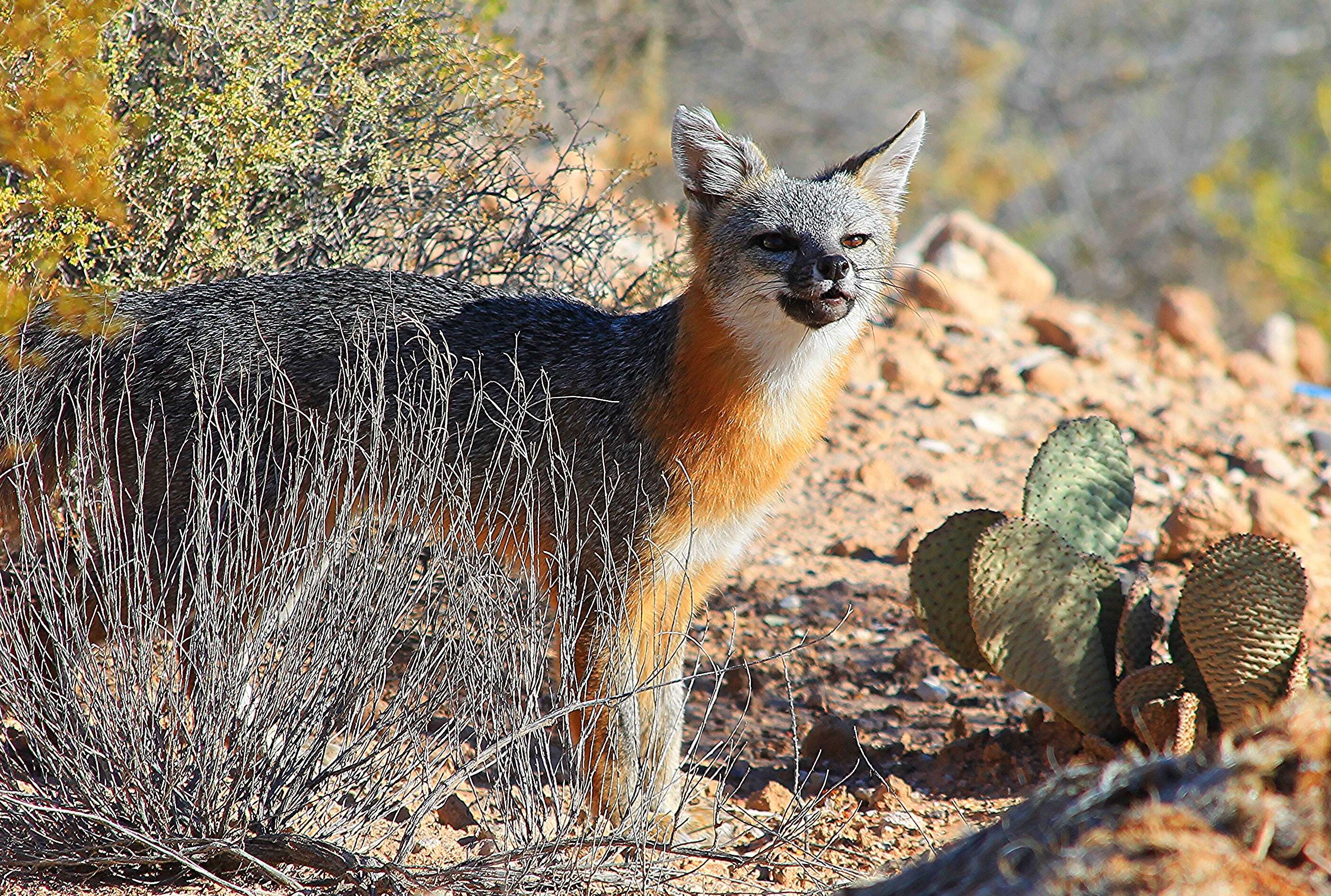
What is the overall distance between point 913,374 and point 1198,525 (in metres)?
2.48

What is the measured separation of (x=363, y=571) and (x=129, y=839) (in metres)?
0.92

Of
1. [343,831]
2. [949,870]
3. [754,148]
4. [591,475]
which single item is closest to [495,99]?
[754,148]

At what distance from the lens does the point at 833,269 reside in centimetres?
434

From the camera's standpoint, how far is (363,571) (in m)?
3.59

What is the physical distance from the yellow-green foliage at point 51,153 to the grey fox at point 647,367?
23cm

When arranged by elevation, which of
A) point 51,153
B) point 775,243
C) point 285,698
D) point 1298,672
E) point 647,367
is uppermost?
point 775,243

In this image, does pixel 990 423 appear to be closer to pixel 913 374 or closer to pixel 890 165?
pixel 913 374

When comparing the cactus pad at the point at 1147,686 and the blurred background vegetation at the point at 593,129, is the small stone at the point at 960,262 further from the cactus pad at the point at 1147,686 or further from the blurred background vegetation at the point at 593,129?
the cactus pad at the point at 1147,686

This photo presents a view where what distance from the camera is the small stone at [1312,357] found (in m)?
10.6

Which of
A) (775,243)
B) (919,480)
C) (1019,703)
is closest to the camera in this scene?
(775,243)

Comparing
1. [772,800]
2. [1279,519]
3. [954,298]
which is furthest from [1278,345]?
[772,800]

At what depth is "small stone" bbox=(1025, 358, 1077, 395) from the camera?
8344 millimetres

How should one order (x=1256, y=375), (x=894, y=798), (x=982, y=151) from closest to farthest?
(x=894, y=798), (x=1256, y=375), (x=982, y=151)

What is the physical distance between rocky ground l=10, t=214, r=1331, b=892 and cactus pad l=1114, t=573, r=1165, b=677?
0.34 m
